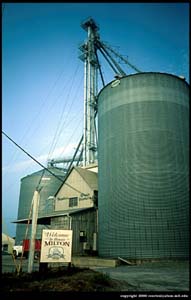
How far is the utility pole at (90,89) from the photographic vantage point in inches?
1414

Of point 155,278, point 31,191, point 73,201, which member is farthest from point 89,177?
point 155,278

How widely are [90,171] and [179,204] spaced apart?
1399cm

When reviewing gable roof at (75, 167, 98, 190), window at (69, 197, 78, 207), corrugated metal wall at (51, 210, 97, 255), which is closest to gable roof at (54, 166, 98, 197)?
gable roof at (75, 167, 98, 190)

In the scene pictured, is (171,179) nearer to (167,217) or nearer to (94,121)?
(167,217)

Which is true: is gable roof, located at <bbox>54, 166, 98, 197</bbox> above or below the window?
above

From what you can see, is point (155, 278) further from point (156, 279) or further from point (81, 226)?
point (81, 226)

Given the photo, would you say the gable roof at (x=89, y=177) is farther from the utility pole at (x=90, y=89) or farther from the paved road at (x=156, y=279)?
the paved road at (x=156, y=279)

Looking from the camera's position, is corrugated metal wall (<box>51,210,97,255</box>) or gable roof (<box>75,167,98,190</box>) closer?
corrugated metal wall (<box>51,210,97,255</box>)

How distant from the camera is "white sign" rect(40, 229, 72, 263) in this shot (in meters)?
10.9

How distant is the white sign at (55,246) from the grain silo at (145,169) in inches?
372

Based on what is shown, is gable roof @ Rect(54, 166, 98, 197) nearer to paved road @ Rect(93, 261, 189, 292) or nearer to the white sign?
paved road @ Rect(93, 261, 189, 292)

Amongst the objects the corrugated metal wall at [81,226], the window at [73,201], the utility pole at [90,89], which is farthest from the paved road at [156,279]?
the utility pole at [90,89]

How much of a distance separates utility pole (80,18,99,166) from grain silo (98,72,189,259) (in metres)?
11.4

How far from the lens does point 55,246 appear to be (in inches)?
438
